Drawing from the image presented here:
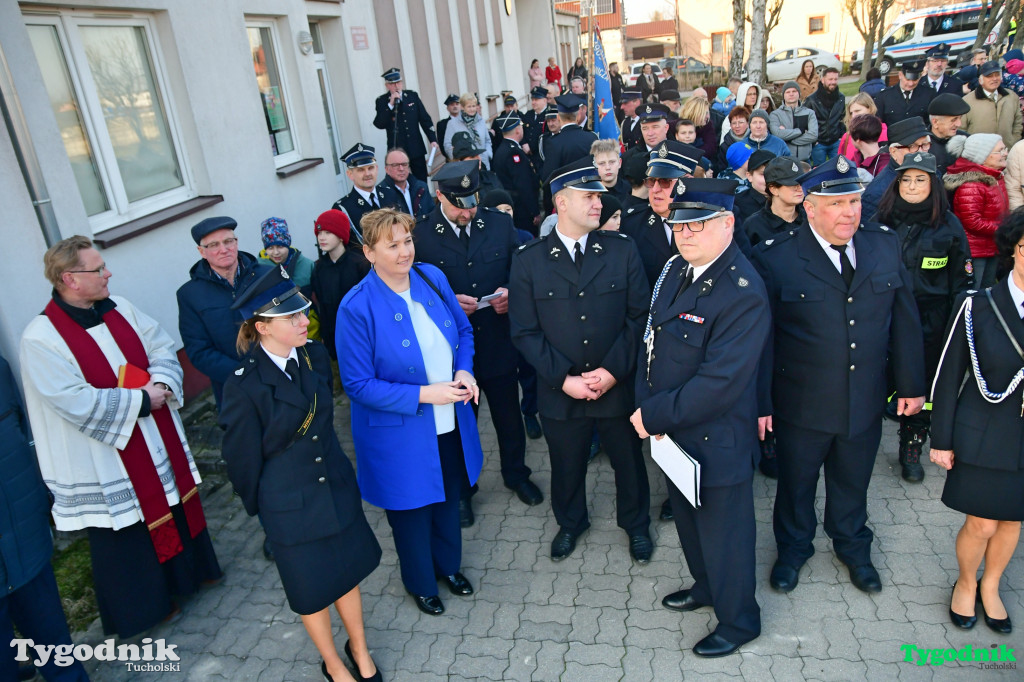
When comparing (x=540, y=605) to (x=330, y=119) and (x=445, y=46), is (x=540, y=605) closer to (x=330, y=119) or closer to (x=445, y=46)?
(x=330, y=119)

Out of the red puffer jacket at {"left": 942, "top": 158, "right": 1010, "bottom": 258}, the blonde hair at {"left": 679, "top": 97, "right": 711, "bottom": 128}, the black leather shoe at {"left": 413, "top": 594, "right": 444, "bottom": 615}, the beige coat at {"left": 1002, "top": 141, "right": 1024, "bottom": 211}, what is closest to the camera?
the black leather shoe at {"left": 413, "top": 594, "right": 444, "bottom": 615}

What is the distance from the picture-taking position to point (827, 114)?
9688 mm

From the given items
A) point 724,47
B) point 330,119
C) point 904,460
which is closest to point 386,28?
point 330,119

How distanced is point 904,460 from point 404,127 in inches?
288

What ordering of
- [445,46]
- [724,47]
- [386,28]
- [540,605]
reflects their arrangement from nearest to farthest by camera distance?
1. [540,605]
2. [386,28]
3. [445,46]
4. [724,47]

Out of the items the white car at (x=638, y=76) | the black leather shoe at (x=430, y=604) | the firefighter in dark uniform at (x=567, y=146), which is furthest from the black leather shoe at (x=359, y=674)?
the white car at (x=638, y=76)

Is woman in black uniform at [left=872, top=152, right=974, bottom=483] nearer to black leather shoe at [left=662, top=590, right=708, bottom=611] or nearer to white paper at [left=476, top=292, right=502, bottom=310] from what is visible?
black leather shoe at [left=662, top=590, right=708, bottom=611]

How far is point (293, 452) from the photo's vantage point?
2828 millimetres

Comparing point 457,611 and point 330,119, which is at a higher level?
point 330,119

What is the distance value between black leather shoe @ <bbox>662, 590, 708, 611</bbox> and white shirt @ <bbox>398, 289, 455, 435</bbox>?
1.35m

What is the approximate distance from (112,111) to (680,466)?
5.04 metres

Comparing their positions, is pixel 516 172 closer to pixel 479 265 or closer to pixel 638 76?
pixel 479 265

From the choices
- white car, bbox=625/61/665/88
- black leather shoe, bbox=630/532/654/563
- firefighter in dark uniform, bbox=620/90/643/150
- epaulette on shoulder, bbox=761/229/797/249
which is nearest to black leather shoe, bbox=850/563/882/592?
black leather shoe, bbox=630/532/654/563

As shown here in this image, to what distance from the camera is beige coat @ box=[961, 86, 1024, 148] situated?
7781mm
